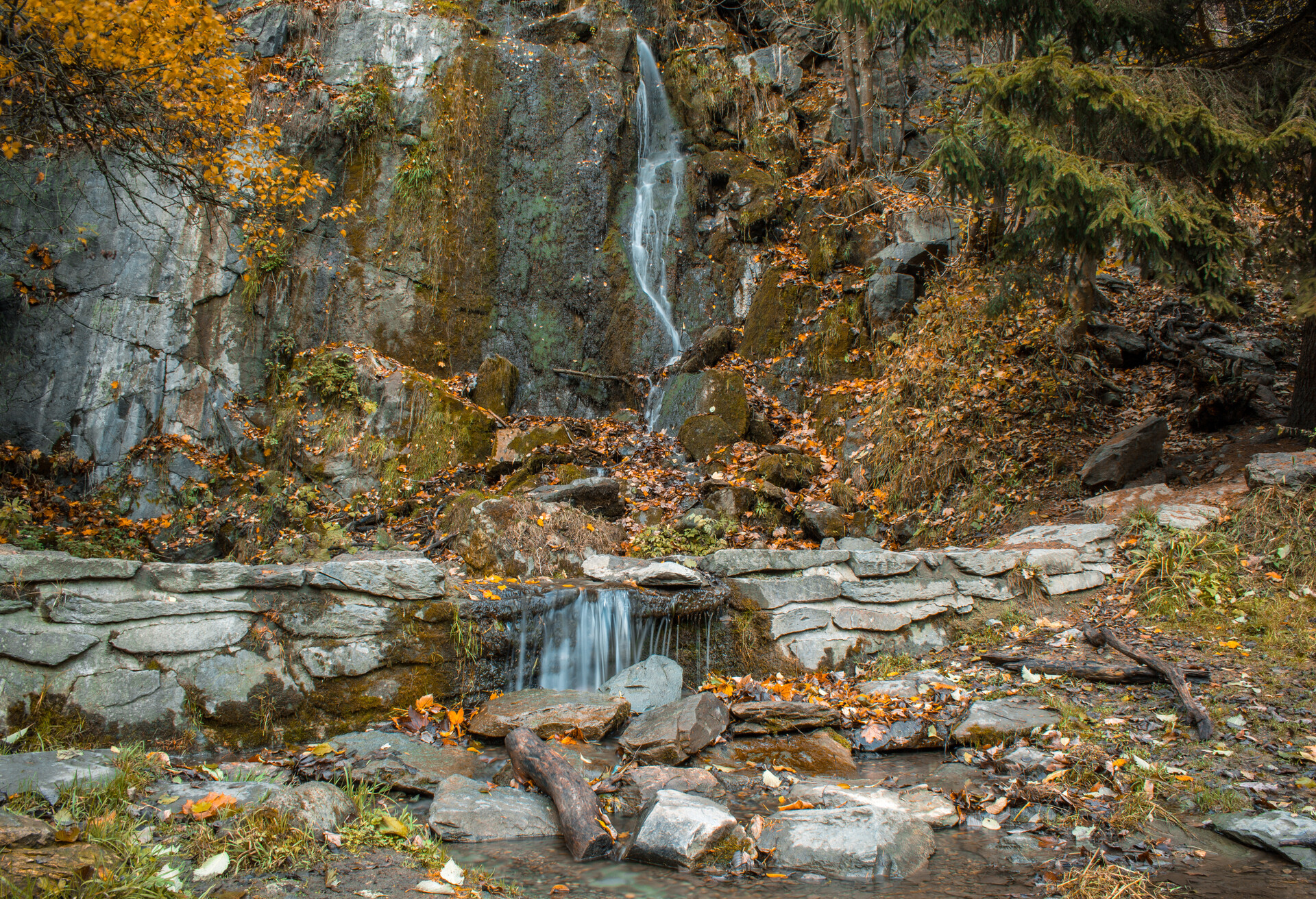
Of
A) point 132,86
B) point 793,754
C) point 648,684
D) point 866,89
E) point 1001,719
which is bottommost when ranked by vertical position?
point 793,754

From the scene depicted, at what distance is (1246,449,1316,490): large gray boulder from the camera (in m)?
5.55

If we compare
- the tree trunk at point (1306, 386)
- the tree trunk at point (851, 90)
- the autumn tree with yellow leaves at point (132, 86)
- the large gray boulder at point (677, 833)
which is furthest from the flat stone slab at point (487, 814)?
the tree trunk at point (851, 90)

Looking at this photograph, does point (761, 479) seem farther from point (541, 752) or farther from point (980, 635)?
point (541, 752)

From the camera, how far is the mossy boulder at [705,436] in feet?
32.1

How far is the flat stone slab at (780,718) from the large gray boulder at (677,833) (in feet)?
4.37

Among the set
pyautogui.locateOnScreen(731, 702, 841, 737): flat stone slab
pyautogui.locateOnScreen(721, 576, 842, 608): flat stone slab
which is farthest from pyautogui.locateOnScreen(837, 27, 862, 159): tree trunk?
pyautogui.locateOnScreen(731, 702, 841, 737): flat stone slab

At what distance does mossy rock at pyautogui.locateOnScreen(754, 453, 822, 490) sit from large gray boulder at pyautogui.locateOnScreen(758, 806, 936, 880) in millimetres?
5349

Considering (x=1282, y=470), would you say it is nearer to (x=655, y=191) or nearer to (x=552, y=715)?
(x=552, y=715)

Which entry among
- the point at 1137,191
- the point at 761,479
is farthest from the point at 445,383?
the point at 1137,191

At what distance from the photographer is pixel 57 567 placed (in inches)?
162

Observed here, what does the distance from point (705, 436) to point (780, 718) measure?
5444 millimetres

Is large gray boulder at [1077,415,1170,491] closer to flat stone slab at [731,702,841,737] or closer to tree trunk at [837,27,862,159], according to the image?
flat stone slab at [731,702,841,737]

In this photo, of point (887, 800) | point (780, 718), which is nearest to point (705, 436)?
point (780, 718)

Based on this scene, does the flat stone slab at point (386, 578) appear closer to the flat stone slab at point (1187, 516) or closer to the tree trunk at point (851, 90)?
the flat stone slab at point (1187, 516)
